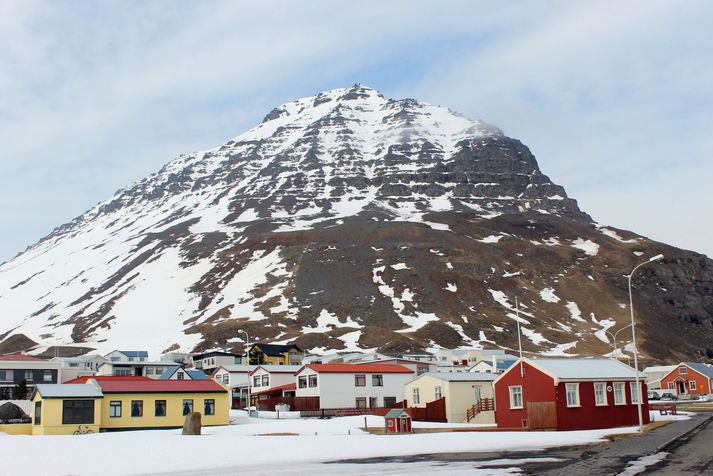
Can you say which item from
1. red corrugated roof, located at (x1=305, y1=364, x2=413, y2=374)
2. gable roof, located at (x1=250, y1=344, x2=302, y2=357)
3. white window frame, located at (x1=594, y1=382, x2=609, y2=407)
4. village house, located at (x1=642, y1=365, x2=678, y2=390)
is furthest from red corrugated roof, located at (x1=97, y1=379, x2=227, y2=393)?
village house, located at (x1=642, y1=365, x2=678, y2=390)

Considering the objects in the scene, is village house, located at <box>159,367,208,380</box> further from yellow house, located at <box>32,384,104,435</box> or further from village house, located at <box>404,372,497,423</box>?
village house, located at <box>404,372,497,423</box>

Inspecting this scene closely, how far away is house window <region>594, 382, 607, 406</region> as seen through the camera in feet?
180

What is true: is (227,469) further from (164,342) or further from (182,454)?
(164,342)

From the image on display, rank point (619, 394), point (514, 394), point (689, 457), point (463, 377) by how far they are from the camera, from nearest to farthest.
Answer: point (689, 457) → point (514, 394) → point (619, 394) → point (463, 377)

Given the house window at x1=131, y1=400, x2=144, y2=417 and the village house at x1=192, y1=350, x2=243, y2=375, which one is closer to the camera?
the house window at x1=131, y1=400, x2=144, y2=417

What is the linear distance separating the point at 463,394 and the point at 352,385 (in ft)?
65.8

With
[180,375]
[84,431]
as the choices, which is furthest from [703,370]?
[84,431]

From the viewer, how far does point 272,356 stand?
13738cm

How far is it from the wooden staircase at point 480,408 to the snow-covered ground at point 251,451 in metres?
14.9

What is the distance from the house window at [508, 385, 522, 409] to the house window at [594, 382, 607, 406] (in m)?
5.45

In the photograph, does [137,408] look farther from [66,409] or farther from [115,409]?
[66,409]

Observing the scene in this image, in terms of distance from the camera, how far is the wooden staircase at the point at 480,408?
2608 inches

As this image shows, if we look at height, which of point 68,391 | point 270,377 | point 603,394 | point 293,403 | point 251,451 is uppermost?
point 270,377

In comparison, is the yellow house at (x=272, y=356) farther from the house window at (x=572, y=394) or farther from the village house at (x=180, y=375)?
the house window at (x=572, y=394)
